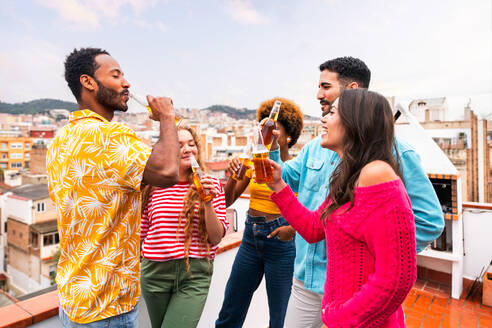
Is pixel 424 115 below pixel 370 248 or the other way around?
the other way around

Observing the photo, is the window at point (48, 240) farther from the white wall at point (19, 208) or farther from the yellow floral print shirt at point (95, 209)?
the yellow floral print shirt at point (95, 209)

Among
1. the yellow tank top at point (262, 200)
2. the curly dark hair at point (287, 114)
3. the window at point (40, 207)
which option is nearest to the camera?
the yellow tank top at point (262, 200)

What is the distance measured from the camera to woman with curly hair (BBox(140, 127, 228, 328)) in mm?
1444

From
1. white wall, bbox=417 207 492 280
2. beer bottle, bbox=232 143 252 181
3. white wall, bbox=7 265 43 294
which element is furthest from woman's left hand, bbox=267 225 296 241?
white wall, bbox=7 265 43 294

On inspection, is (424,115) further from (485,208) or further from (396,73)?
(485,208)

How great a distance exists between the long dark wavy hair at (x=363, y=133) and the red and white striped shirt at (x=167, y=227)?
0.78 meters

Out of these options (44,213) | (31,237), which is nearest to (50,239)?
(31,237)

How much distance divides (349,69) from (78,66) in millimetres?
1221

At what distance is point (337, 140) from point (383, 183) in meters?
0.22

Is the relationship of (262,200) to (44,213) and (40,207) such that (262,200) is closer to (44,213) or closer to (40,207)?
(40,207)

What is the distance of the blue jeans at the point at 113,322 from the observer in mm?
1019

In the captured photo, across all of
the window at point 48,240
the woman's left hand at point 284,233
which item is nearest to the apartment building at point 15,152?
the window at point 48,240

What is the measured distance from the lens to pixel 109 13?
64.9m

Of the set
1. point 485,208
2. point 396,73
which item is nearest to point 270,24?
point 396,73
